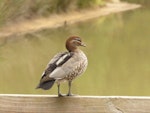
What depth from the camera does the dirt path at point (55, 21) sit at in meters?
14.1

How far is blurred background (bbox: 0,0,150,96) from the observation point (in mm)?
6668

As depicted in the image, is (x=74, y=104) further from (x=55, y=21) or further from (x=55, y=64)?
(x=55, y=21)

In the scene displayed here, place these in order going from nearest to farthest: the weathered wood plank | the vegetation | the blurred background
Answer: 1. the weathered wood plank
2. the blurred background
3. the vegetation

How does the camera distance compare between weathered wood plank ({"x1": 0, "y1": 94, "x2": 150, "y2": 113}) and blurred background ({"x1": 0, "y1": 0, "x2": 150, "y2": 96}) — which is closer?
weathered wood plank ({"x1": 0, "y1": 94, "x2": 150, "y2": 113})

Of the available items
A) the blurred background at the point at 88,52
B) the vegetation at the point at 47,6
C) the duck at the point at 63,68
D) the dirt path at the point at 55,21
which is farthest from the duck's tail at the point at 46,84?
the vegetation at the point at 47,6

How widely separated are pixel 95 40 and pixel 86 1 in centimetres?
843

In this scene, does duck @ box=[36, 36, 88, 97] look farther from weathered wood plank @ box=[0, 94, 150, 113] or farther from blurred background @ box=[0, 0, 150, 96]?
blurred background @ box=[0, 0, 150, 96]

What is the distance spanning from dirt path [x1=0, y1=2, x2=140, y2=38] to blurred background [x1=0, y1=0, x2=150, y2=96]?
0.58 ft

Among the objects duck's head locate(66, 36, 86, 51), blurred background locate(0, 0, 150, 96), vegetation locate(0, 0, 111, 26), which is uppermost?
vegetation locate(0, 0, 111, 26)

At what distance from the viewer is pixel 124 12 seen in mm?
23047

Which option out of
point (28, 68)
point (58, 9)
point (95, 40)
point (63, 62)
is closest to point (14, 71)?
point (28, 68)

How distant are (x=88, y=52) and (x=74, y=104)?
8578 mm

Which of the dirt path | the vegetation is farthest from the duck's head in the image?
the vegetation

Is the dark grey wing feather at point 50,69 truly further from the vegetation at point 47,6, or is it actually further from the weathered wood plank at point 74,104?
the vegetation at point 47,6
